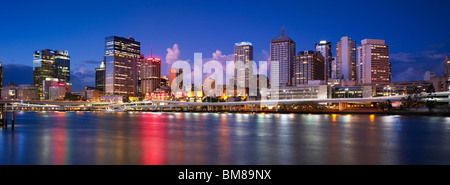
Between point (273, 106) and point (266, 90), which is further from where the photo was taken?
point (266, 90)

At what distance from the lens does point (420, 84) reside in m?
181
